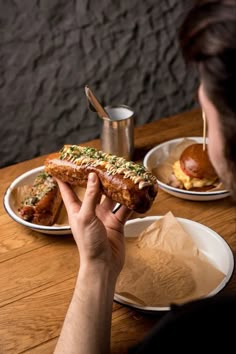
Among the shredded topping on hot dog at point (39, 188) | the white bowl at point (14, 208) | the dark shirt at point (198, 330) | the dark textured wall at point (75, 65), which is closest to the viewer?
the dark shirt at point (198, 330)

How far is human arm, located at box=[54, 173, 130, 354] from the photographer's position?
978 millimetres

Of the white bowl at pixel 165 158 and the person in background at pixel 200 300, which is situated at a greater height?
the person in background at pixel 200 300

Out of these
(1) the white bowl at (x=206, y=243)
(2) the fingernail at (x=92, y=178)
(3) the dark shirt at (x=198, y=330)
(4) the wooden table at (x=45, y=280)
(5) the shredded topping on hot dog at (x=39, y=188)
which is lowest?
(4) the wooden table at (x=45, y=280)

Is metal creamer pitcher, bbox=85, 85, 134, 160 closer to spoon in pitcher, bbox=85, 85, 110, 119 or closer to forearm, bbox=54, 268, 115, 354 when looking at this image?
spoon in pitcher, bbox=85, 85, 110, 119

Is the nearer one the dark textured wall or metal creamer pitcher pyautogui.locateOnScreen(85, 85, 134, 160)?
metal creamer pitcher pyautogui.locateOnScreen(85, 85, 134, 160)

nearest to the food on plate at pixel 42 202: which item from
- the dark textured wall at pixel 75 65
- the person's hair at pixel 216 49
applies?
the dark textured wall at pixel 75 65

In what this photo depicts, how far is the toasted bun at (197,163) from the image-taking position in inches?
59.9

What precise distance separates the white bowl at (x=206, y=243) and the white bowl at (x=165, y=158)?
0.15 metres

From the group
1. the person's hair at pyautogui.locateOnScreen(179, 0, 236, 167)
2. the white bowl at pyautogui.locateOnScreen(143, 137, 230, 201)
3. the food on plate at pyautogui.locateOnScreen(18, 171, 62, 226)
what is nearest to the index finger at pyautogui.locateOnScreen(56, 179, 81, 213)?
the food on plate at pyautogui.locateOnScreen(18, 171, 62, 226)

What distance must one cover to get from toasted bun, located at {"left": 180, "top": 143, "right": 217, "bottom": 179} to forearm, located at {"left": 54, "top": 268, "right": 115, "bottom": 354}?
55 centimetres

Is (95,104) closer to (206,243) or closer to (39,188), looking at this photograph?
(39,188)

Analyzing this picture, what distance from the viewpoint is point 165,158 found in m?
1.69

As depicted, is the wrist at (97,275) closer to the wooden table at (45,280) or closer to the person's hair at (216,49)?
the wooden table at (45,280)

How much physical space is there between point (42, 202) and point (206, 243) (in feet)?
1.45
